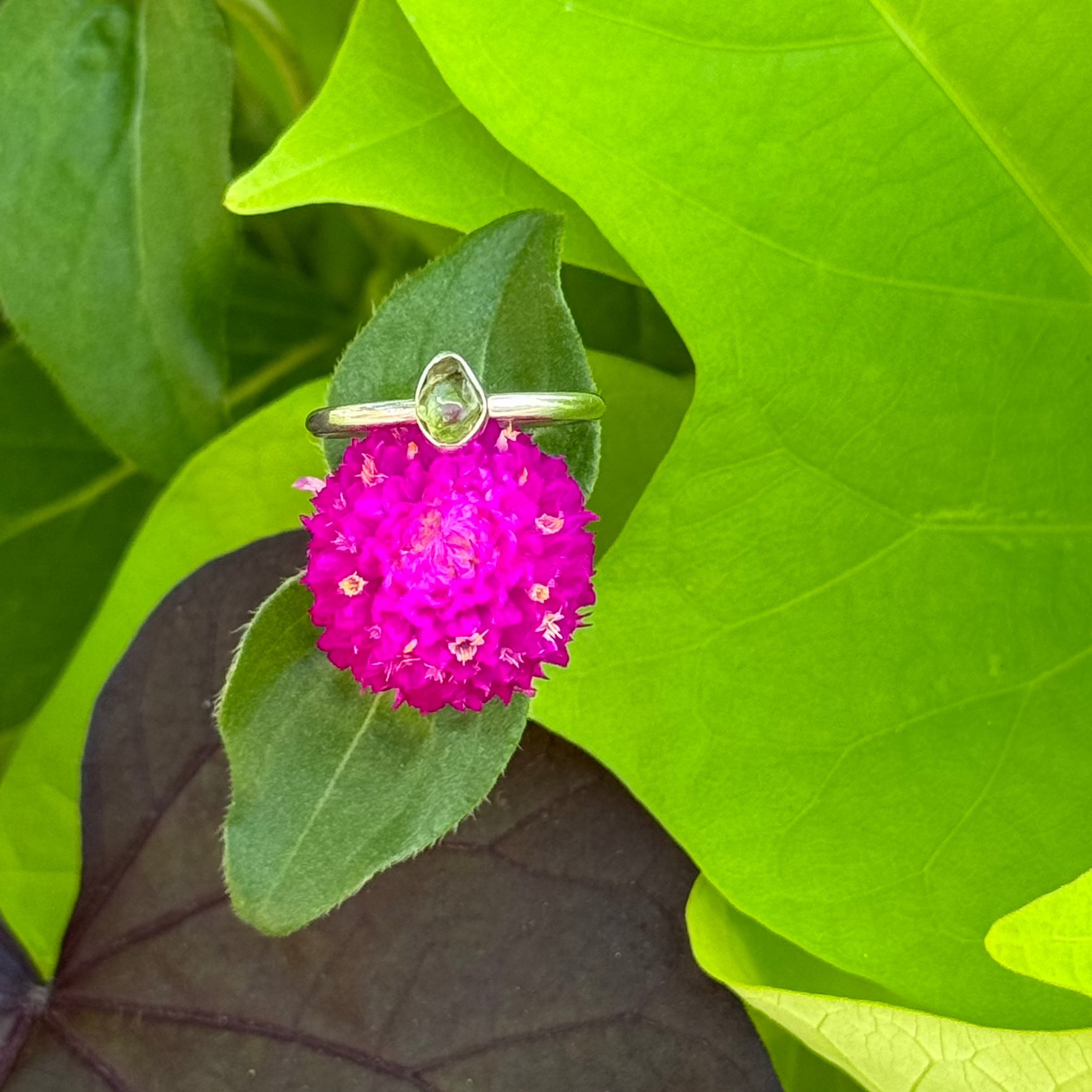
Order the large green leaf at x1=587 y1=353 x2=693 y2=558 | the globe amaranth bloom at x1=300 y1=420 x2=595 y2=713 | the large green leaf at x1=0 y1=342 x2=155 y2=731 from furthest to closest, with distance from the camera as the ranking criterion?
the large green leaf at x1=0 y1=342 x2=155 y2=731 < the large green leaf at x1=587 y1=353 x2=693 y2=558 < the globe amaranth bloom at x1=300 y1=420 x2=595 y2=713

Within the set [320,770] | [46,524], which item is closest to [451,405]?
[320,770]

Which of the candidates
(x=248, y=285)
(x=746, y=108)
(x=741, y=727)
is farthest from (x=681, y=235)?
(x=248, y=285)

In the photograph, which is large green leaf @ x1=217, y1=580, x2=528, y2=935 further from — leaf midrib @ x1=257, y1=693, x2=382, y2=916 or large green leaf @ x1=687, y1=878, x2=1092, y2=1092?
large green leaf @ x1=687, y1=878, x2=1092, y2=1092

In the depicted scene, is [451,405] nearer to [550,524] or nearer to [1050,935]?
[550,524]

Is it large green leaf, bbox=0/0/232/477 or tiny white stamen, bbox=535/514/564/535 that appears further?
large green leaf, bbox=0/0/232/477

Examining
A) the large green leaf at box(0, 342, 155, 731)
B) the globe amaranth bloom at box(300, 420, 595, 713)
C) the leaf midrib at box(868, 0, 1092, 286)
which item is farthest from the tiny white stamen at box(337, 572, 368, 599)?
the large green leaf at box(0, 342, 155, 731)

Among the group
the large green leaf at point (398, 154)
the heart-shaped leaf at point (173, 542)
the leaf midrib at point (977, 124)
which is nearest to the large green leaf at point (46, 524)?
the heart-shaped leaf at point (173, 542)

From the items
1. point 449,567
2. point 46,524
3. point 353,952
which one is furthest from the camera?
point 46,524
